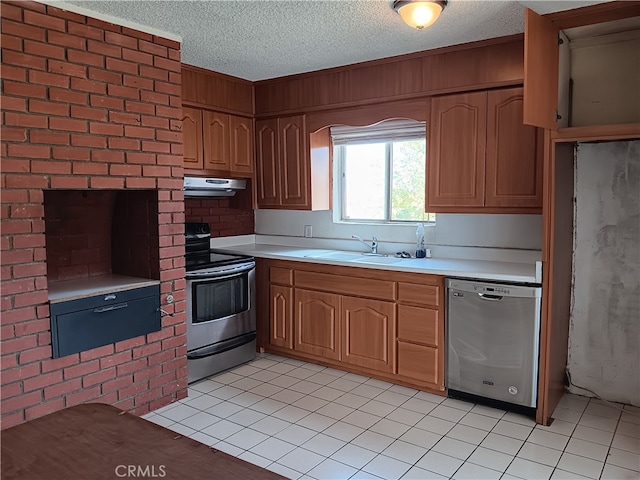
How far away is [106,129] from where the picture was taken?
9.23 feet

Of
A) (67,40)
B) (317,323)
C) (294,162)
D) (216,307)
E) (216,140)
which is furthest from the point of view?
(294,162)

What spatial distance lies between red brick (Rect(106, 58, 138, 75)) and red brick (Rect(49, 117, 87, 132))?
Answer: 1.26 ft

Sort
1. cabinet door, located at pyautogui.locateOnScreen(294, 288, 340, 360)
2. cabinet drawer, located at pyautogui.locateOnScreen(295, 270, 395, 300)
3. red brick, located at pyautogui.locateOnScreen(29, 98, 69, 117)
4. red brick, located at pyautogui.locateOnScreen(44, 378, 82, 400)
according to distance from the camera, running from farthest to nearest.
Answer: cabinet door, located at pyautogui.locateOnScreen(294, 288, 340, 360) < cabinet drawer, located at pyautogui.locateOnScreen(295, 270, 395, 300) < red brick, located at pyautogui.locateOnScreen(44, 378, 82, 400) < red brick, located at pyautogui.locateOnScreen(29, 98, 69, 117)

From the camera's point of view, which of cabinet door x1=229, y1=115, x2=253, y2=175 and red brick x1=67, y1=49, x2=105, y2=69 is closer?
red brick x1=67, y1=49, x2=105, y2=69

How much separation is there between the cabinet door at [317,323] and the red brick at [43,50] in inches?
89.8

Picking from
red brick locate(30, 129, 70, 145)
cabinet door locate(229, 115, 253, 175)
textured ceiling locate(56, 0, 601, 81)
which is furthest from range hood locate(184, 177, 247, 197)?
red brick locate(30, 129, 70, 145)

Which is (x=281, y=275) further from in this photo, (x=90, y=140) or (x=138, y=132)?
(x=90, y=140)

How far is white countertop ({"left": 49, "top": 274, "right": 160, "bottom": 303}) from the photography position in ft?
8.81

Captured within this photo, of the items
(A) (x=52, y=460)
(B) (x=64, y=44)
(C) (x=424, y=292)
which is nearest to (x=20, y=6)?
(B) (x=64, y=44)

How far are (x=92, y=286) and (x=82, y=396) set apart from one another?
2.04 ft

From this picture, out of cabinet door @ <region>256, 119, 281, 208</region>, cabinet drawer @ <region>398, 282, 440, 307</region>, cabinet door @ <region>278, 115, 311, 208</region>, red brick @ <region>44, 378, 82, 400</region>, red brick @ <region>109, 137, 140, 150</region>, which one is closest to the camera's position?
red brick @ <region>44, 378, 82, 400</region>

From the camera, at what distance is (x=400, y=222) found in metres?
4.10

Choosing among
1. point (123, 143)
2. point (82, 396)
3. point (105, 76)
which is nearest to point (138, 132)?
point (123, 143)

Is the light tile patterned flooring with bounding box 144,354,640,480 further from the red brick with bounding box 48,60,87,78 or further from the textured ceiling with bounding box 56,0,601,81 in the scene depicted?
the textured ceiling with bounding box 56,0,601,81
